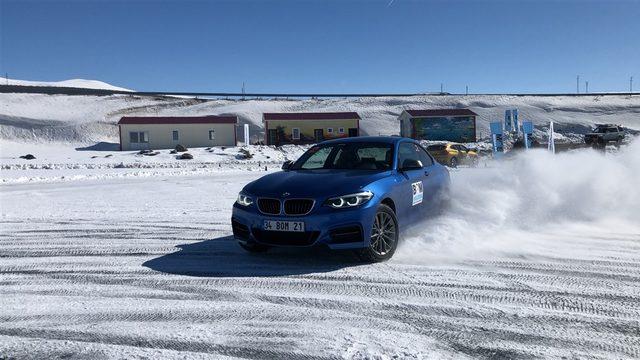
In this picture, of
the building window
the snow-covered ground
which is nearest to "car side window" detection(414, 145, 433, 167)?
the snow-covered ground

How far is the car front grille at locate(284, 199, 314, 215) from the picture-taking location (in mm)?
5270

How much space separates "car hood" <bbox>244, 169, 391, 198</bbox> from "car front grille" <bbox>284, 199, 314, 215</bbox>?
0.21ft

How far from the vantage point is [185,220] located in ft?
30.0

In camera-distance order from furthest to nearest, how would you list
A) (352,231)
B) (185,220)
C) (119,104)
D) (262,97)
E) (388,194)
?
(262,97), (119,104), (185,220), (388,194), (352,231)

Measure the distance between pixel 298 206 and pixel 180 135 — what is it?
4138cm

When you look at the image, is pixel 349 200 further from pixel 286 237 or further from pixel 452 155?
pixel 452 155

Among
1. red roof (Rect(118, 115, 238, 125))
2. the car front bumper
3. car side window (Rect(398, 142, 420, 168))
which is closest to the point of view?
the car front bumper

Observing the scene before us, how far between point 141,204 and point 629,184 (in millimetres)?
10016

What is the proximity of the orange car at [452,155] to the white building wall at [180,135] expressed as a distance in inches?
977

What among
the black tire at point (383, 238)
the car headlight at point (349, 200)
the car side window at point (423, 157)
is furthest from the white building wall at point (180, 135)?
the car headlight at point (349, 200)

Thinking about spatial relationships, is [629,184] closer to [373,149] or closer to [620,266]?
[620,266]

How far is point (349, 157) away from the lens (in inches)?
261

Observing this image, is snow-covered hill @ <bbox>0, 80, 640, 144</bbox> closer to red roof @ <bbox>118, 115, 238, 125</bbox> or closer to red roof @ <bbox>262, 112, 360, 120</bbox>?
red roof @ <bbox>262, 112, 360, 120</bbox>

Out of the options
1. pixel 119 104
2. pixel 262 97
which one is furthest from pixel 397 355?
pixel 262 97
